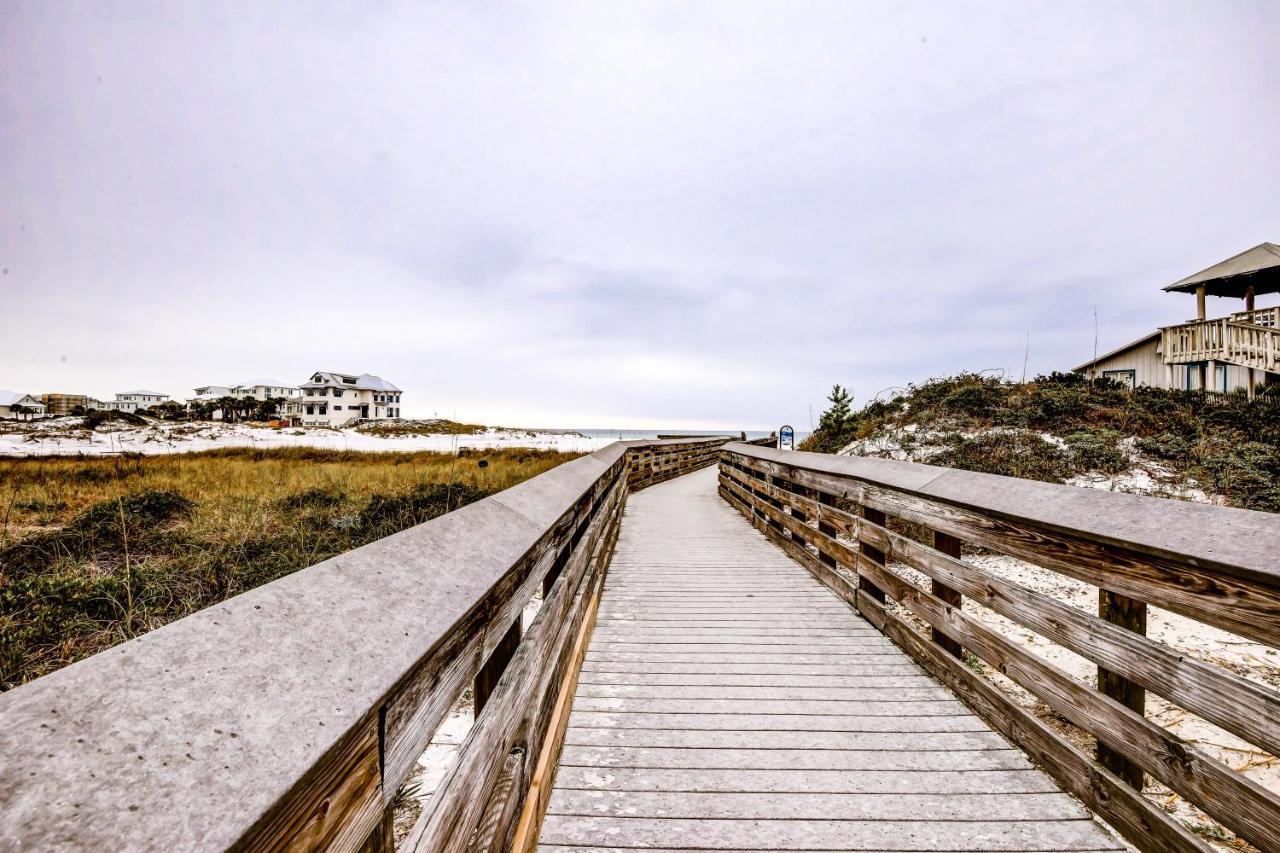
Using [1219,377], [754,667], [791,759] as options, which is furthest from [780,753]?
[1219,377]

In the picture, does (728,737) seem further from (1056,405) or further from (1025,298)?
(1025,298)

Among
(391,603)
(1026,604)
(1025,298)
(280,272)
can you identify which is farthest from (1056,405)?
(280,272)

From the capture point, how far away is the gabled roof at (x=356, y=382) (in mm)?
66375

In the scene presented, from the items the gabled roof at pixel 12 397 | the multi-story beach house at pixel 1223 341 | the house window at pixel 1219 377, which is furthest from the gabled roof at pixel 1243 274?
the gabled roof at pixel 12 397

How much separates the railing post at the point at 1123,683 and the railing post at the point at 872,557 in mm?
2093

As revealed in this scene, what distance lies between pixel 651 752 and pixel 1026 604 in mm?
1989

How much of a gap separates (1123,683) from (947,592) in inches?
50.0

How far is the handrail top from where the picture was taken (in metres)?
1.70

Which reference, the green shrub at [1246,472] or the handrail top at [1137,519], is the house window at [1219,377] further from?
the handrail top at [1137,519]

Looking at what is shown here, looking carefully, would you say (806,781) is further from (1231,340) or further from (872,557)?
(1231,340)

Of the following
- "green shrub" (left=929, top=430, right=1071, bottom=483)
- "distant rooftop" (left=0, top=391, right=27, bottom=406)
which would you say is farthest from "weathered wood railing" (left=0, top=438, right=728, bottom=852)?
"distant rooftop" (left=0, top=391, right=27, bottom=406)

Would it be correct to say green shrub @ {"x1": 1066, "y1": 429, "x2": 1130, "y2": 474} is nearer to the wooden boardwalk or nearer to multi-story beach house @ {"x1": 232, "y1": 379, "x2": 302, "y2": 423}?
the wooden boardwalk

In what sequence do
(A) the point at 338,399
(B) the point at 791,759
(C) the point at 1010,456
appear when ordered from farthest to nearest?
(A) the point at 338,399 → (C) the point at 1010,456 → (B) the point at 791,759

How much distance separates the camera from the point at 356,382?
71.9 metres
